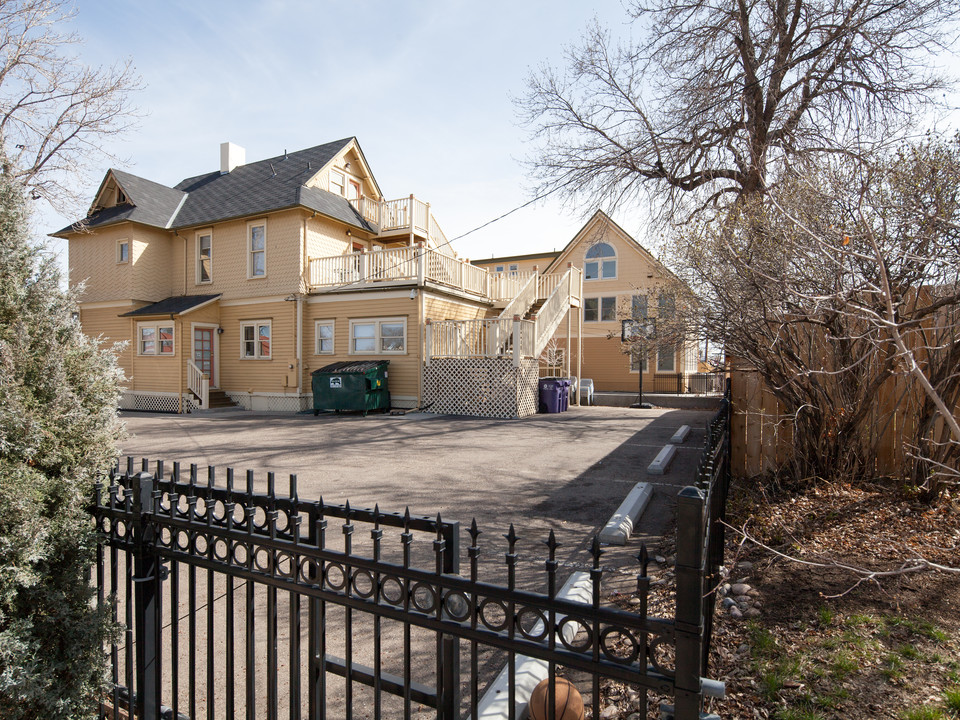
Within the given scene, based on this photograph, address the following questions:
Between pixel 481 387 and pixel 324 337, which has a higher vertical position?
pixel 324 337

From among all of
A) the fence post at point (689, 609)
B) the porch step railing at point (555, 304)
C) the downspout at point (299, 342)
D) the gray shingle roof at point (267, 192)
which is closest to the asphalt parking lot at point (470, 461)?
the fence post at point (689, 609)

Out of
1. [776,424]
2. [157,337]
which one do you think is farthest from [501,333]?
[157,337]

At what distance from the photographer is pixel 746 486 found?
19.7ft

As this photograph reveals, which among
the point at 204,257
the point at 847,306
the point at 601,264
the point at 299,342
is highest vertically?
the point at 601,264

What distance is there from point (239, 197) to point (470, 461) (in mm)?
17061

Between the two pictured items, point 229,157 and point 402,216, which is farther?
point 229,157

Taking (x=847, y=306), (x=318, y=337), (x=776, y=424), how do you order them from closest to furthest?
(x=847, y=306)
(x=776, y=424)
(x=318, y=337)

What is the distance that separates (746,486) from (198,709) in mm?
5592

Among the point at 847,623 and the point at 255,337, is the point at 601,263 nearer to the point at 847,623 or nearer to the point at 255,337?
the point at 255,337

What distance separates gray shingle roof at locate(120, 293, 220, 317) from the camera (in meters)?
19.1

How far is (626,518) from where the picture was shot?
5176mm

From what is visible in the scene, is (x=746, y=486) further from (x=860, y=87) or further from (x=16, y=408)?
(x=860, y=87)

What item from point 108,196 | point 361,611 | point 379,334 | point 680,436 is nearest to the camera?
point 361,611

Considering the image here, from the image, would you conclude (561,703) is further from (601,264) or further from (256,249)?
(601,264)
